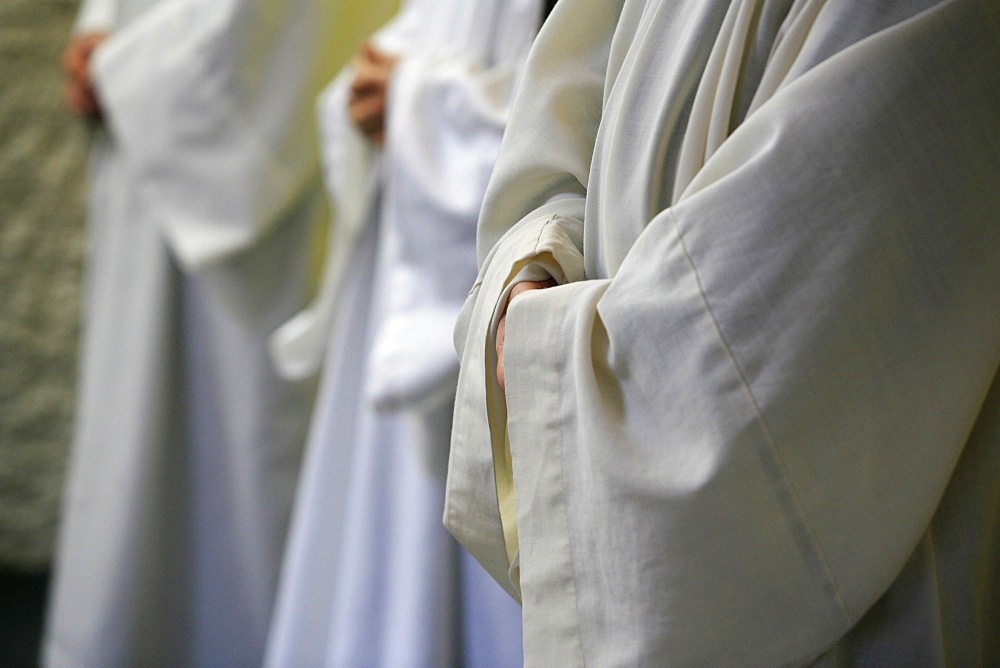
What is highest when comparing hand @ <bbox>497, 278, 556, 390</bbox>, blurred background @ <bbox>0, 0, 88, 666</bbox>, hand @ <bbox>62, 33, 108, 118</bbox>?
hand @ <bbox>62, 33, 108, 118</bbox>

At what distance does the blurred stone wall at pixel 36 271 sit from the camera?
2248 millimetres

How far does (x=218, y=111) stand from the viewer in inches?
62.6

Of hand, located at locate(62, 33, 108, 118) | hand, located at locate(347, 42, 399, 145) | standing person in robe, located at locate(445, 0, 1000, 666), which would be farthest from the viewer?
hand, located at locate(62, 33, 108, 118)

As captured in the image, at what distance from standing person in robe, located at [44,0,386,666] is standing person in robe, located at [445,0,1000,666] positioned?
3.77 ft

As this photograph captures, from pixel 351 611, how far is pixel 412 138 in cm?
60

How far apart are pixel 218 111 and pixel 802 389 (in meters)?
1.30

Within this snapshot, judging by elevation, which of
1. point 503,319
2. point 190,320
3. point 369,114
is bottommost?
point 190,320

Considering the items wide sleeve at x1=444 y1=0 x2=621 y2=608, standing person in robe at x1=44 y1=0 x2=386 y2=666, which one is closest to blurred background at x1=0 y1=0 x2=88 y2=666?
standing person in robe at x1=44 y1=0 x2=386 y2=666

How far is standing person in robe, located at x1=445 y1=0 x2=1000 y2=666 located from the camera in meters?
0.50

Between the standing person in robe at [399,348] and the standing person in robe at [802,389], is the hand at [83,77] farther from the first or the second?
the standing person in robe at [802,389]

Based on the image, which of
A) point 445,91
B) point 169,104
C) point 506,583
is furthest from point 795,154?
point 169,104

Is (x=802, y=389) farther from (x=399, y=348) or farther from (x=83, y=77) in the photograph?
(x=83, y=77)

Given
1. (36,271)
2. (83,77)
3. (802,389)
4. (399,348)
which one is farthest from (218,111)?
(802,389)

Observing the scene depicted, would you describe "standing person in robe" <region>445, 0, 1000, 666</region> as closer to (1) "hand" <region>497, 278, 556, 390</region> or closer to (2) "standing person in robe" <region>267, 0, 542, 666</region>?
(1) "hand" <region>497, 278, 556, 390</region>
